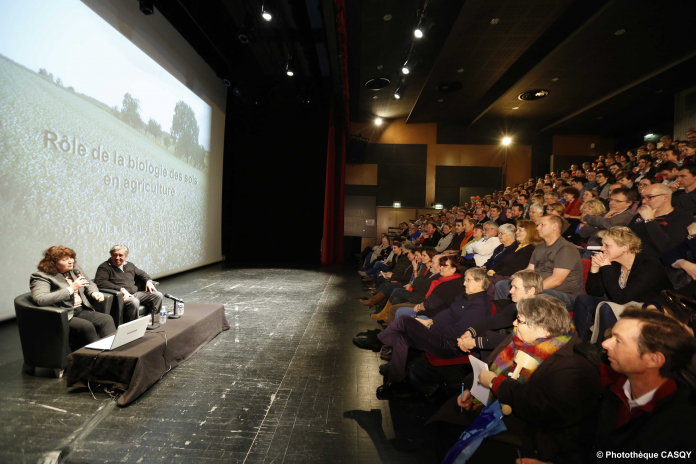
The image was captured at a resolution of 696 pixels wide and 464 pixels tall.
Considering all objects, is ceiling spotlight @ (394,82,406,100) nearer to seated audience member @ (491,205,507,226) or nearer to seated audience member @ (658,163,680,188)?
seated audience member @ (491,205,507,226)

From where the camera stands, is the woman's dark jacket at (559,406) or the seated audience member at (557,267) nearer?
the woman's dark jacket at (559,406)

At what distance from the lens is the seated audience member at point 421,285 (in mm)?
3242

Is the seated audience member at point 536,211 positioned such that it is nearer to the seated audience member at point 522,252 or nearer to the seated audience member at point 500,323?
the seated audience member at point 522,252

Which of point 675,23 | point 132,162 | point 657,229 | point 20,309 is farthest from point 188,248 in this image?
point 675,23

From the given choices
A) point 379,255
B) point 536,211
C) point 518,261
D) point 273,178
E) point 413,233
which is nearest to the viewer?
point 518,261

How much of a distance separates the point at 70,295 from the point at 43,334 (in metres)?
0.28

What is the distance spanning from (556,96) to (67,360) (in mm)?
10071

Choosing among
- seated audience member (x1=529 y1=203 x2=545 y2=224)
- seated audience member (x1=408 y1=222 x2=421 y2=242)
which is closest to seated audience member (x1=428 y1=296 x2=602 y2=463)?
seated audience member (x1=529 y1=203 x2=545 y2=224)

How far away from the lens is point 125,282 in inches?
126

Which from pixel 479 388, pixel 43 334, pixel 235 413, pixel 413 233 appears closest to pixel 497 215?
pixel 413 233

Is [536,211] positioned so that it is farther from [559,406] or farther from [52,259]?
[52,259]

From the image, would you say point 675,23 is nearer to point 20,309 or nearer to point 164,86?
point 164,86

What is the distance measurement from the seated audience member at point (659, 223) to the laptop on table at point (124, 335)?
11.7 ft

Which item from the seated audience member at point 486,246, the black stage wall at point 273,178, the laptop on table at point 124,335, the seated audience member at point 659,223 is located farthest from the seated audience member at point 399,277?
the black stage wall at point 273,178
